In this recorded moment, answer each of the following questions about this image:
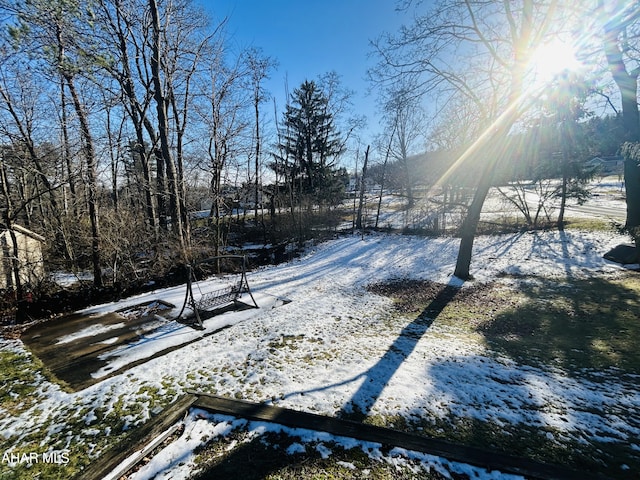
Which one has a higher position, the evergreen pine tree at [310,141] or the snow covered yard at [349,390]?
the evergreen pine tree at [310,141]

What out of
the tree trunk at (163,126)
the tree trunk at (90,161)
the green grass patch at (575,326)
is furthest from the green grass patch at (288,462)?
the tree trunk at (163,126)

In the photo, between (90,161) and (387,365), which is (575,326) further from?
(90,161)

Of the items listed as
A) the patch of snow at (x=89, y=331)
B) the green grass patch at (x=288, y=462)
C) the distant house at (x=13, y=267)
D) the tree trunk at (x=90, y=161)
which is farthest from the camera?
the tree trunk at (x=90, y=161)

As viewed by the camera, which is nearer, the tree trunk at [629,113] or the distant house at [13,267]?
the distant house at [13,267]

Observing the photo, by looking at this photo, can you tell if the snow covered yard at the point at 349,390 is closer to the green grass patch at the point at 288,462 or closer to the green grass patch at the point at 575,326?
the green grass patch at the point at 288,462

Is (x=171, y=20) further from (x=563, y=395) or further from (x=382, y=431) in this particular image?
(x=563, y=395)

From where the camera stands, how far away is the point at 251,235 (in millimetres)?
18906

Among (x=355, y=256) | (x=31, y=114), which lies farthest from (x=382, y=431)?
(x=31, y=114)

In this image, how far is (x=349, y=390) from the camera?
352 centimetres

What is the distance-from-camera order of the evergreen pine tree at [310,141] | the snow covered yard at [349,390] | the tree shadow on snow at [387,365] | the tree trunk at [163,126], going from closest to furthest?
the snow covered yard at [349,390] → the tree shadow on snow at [387,365] → the tree trunk at [163,126] → the evergreen pine tree at [310,141]

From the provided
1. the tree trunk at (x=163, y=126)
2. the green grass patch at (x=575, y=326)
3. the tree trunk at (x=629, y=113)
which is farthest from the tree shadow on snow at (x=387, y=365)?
the tree trunk at (x=163, y=126)

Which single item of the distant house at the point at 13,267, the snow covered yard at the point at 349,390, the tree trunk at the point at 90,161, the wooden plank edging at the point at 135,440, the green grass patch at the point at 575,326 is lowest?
the green grass patch at the point at 575,326

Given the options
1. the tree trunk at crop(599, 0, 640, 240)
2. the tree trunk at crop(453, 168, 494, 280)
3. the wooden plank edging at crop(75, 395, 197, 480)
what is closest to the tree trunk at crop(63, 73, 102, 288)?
the wooden plank edging at crop(75, 395, 197, 480)

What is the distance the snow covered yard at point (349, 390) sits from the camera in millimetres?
2660
